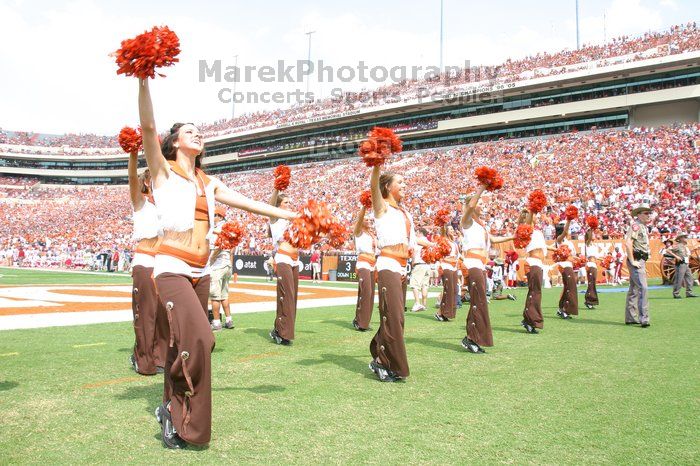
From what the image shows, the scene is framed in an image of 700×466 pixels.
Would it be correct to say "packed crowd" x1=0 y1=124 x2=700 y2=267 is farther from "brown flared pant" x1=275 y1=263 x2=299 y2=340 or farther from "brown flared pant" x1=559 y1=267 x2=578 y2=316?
"brown flared pant" x1=275 y1=263 x2=299 y2=340

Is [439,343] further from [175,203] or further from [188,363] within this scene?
[175,203]

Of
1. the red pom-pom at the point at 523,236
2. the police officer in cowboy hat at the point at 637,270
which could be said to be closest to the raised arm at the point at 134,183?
the red pom-pom at the point at 523,236

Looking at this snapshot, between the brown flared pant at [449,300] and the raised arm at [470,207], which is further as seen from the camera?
the brown flared pant at [449,300]

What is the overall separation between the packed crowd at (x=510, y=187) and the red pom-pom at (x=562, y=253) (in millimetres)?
2713

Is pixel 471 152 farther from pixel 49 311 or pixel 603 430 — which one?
pixel 603 430

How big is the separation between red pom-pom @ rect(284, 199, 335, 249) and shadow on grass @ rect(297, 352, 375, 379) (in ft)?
7.51

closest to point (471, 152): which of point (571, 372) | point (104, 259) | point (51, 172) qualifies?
point (104, 259)

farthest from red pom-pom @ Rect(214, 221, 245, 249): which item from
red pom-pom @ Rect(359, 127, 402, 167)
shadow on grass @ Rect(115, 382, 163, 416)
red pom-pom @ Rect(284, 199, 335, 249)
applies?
red pom-pom @ Rect(284, 199, 335, 249)

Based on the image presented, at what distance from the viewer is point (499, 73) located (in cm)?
4919

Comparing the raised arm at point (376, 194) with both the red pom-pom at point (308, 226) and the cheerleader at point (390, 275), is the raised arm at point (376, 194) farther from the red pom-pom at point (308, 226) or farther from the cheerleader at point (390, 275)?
the red pom-pom at point (308, 226)

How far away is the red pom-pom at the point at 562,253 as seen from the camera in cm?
1084

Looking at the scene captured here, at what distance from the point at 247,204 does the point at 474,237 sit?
4328 millimetres

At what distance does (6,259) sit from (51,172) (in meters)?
47.2

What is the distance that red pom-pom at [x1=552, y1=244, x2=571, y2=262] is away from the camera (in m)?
10.8
